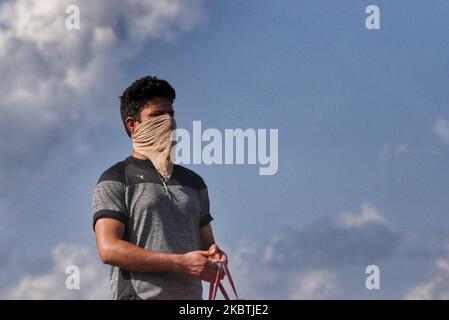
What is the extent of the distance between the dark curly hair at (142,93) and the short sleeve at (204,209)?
801mm

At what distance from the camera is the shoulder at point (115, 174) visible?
6.61 meters

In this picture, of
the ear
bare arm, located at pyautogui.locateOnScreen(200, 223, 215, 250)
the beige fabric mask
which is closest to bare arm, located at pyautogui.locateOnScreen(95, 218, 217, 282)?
bare arm, located at pyautogui.locateOnScreen(200, 223, 215, 250)

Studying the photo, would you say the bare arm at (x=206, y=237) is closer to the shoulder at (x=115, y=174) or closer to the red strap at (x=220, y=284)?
the red strap at (x=220, y=284)

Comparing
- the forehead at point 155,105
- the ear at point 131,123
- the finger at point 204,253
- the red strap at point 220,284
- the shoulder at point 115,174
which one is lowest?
the red strap at point 220,284

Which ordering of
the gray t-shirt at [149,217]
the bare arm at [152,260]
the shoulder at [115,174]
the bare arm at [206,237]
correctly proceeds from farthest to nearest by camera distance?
the bare arm at [206,237] < the shoulder at [115,174] < the gray t-shirt at [149,217] < the bare arm at [152,260]

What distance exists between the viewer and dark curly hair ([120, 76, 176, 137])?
271 inches

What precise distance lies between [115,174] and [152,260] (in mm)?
806


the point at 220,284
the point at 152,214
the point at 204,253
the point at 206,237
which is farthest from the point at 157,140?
the point at 220,284

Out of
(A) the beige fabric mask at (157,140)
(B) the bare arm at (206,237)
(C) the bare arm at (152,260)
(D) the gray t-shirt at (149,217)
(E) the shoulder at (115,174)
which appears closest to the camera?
(C) the bare arm at (152,260)

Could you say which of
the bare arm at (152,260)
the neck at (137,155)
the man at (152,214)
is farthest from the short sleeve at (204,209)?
the bare arm at (152,260)

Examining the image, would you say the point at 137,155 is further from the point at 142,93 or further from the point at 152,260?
the point at 152,260

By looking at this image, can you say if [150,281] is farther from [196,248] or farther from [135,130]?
[135,130]
